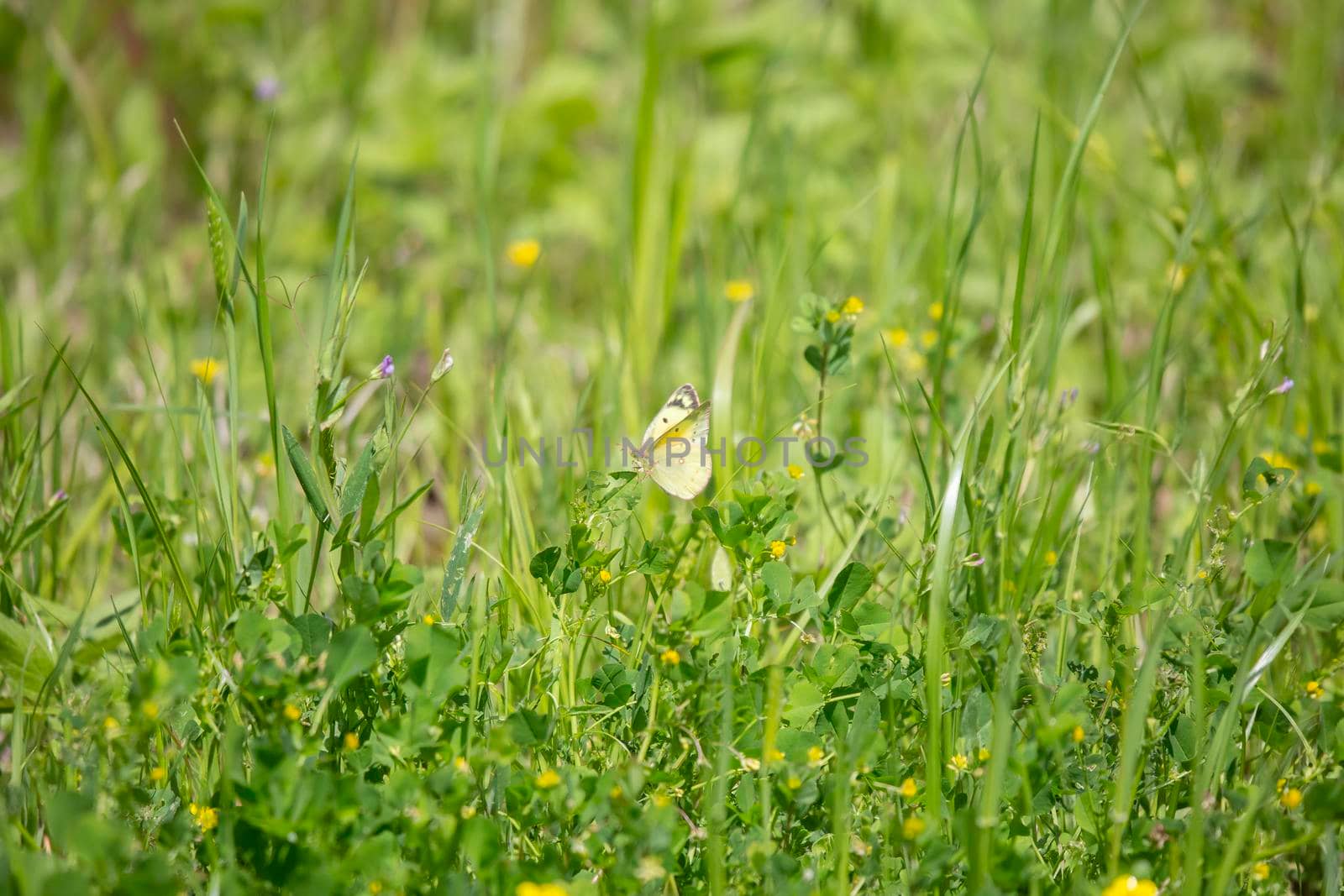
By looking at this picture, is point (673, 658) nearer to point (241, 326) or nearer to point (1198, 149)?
point (1198, 149)

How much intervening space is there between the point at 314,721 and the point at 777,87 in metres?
2.92

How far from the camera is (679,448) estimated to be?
1.85 m

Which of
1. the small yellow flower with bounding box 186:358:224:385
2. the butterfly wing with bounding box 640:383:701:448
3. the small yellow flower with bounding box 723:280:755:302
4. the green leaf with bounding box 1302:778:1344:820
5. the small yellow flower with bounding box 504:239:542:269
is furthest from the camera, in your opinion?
the small yellow flower with bounding box 504:239:542:269

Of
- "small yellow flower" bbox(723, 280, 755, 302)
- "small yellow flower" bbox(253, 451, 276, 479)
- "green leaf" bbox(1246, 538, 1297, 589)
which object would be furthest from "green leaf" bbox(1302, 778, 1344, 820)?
"small yellow flower" bbox(253, 451, 276, 479)

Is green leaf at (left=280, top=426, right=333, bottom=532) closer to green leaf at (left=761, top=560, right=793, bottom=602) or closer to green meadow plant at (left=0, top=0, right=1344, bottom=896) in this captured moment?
green meadow plant at (left=0, top=0, right=1344, bottom=896)

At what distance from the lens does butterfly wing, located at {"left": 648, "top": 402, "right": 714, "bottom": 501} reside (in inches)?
70.8

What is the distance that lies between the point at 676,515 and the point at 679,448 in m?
0.16

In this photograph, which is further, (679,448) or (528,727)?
(679,448)

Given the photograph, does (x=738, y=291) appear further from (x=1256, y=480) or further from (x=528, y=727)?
(x=528, y=727)

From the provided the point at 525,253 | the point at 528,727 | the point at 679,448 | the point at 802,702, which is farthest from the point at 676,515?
the point at 525,253

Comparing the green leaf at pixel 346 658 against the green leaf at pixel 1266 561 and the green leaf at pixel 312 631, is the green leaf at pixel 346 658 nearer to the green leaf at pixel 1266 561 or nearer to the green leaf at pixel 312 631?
the green leaf at pixel 312 631

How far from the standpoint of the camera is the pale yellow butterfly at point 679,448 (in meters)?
1.76

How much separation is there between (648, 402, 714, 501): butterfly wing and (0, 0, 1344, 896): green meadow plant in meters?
0.10

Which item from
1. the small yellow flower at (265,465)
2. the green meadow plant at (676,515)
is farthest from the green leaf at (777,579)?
the small yellow flower at (265,465)
